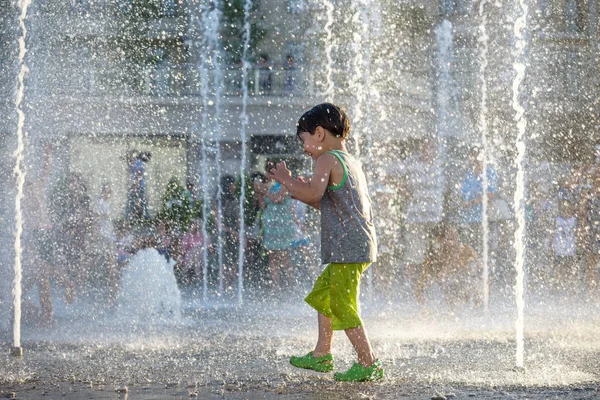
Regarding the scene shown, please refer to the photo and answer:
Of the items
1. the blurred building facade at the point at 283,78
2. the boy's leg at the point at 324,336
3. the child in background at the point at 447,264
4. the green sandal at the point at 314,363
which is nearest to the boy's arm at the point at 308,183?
the boy's leg at the point at 324,336

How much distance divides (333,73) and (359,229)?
60.1ft

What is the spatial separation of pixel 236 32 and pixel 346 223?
18.6 meters

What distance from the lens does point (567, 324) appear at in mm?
7664

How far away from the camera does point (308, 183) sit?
431 centimetres

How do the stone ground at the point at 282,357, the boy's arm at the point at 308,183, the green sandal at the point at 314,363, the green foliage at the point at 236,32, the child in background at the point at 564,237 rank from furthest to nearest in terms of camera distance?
the green foliage at the point at 236,32, the child in background at the point at 564,237, the green sandal at the point at 314,363, the boy's arm at the point at 308,183, the stone ground at the point at 282,357

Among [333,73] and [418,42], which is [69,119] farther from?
[418,42]

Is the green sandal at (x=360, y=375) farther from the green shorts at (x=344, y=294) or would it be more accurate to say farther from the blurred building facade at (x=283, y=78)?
the blurred building facade at (x=283, y=78)

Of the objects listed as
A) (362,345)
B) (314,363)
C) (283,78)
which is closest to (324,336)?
(314,363)

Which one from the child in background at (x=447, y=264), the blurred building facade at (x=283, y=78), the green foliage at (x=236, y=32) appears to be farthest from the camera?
the green foliage at (x=236, y=32)

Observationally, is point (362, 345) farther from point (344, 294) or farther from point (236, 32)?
point (236, 32)

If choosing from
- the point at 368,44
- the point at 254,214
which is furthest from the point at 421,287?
the point at 368,44

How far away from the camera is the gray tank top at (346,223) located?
170 inches

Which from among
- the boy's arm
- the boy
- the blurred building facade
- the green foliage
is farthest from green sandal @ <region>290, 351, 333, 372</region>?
the green foliage

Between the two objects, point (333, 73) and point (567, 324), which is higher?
point (333, 73)
